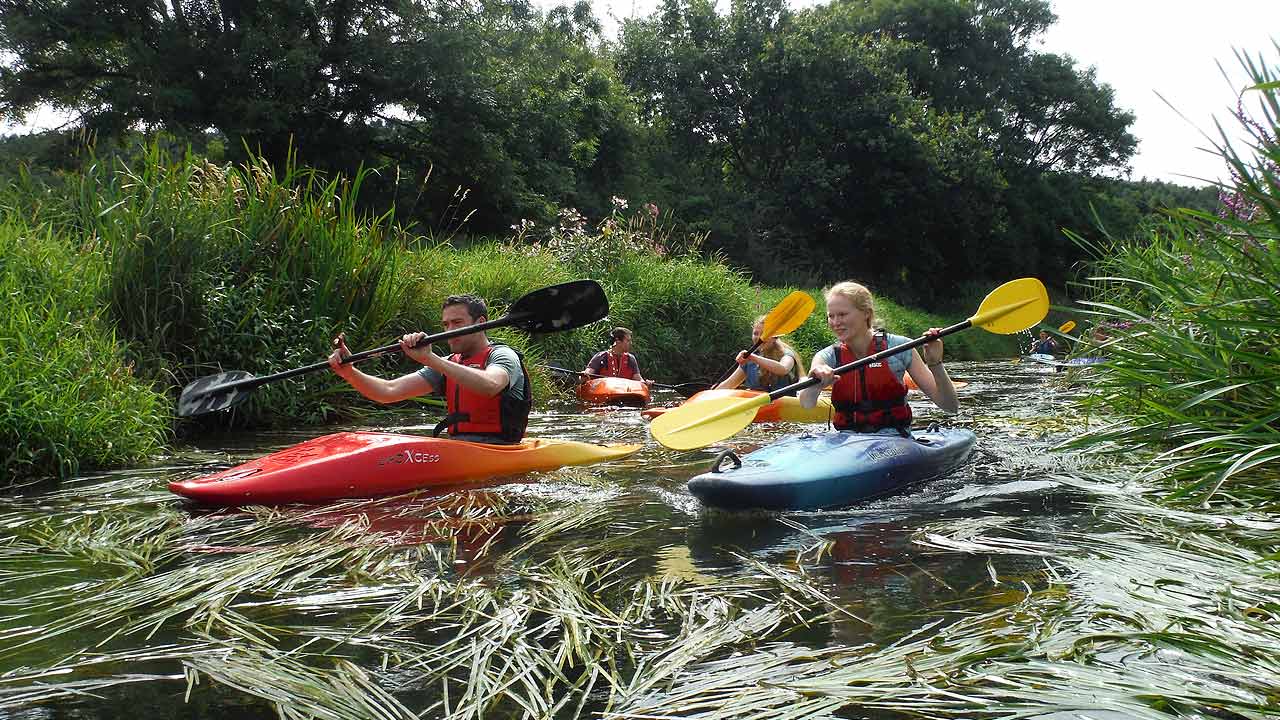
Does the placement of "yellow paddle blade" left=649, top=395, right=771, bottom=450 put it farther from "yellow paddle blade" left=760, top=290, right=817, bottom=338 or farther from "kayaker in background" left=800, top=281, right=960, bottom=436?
"yellow paddle blade" left=760, top=290, right=817, bottom=338

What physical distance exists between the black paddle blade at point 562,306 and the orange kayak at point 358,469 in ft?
2.27

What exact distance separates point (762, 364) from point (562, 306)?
2273 mm

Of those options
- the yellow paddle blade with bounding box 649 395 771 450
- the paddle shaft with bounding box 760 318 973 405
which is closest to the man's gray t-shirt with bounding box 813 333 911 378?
the paddle shaft with bounding box 760 318 973 405

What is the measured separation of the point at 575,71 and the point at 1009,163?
16877mm

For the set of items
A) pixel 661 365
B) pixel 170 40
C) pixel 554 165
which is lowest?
pixel 661 365

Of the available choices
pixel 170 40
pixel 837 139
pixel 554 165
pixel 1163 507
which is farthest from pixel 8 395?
pixel 837 139

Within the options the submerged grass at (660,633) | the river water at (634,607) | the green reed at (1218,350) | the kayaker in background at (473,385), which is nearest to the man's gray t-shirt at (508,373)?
the kayaker in background at (473,385)

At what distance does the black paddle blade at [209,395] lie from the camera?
4504mm

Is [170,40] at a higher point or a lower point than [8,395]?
higher

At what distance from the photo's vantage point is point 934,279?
28.8 meters

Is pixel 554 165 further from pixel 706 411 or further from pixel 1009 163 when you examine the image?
pixel 1009 163

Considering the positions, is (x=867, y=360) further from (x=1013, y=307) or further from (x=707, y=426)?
(x=1013, y=307)

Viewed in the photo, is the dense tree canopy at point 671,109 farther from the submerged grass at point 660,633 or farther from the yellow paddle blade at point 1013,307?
the submerged grass at point 660,633

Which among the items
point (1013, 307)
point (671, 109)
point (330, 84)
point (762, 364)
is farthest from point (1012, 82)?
point (1013, 307)
